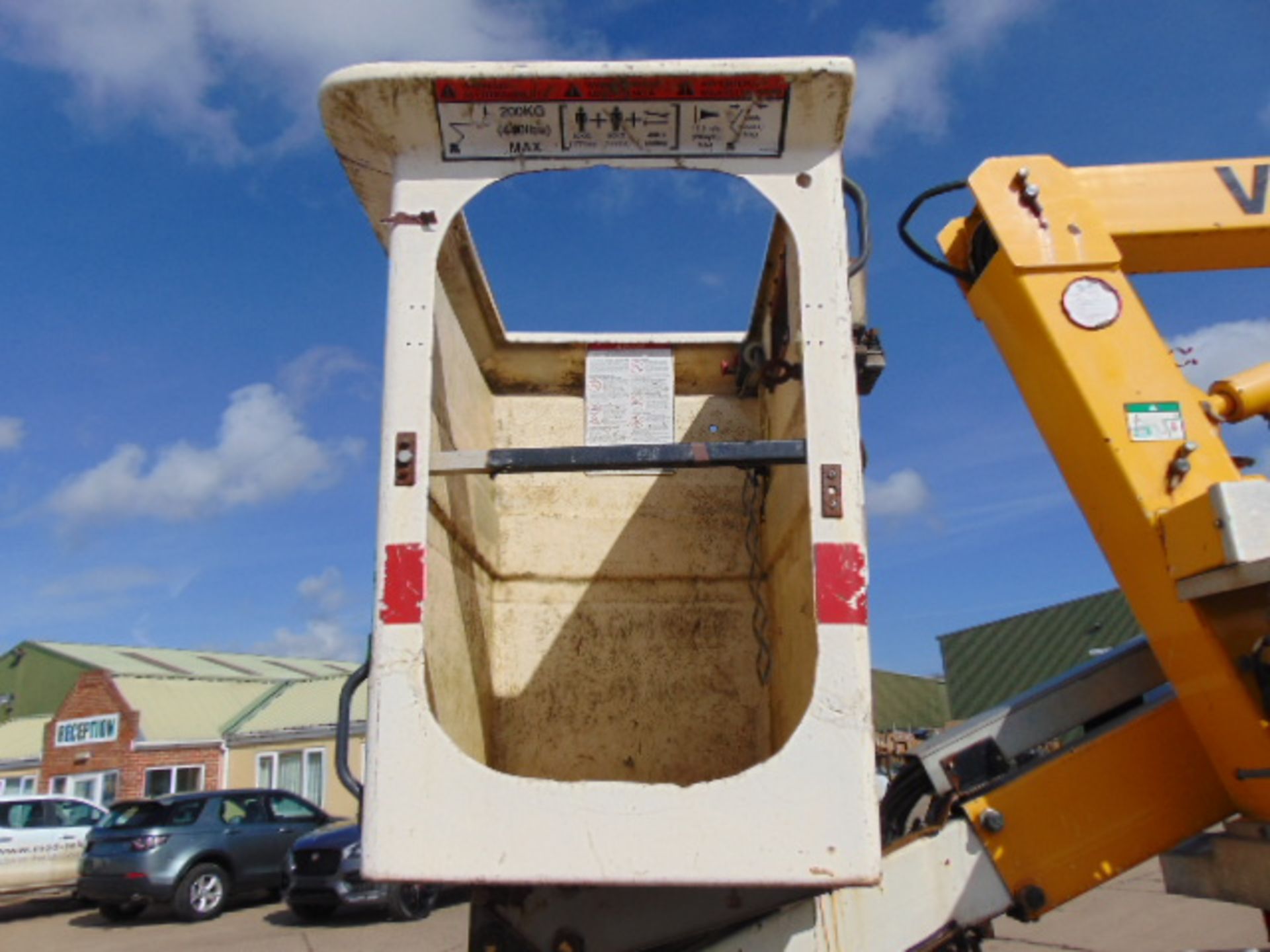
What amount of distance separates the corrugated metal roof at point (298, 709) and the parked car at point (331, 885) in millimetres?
9017

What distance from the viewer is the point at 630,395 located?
4008 mm

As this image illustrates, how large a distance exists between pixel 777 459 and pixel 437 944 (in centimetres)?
773

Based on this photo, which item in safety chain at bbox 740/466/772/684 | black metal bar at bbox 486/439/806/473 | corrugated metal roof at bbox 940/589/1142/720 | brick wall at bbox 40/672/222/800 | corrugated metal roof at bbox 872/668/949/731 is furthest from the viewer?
corrugated metal roof at bbox 872/668/949/731

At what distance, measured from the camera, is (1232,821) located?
8.49 ft

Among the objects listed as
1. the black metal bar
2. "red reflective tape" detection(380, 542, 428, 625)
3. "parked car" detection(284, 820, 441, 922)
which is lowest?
"parked car" detection(284, 820, 441, 922)

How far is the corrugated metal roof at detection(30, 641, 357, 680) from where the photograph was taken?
2467cm

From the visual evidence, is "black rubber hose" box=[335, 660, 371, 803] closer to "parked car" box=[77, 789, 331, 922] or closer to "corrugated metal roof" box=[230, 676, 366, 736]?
"parked car" box=[77, 789, 331, 922]

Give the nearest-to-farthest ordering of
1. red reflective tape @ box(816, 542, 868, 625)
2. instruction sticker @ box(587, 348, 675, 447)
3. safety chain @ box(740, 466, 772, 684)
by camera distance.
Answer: red reflective tape @ box(816, 542, 868, 625) → safety chain @ box(740, 466, 772, 684) → instruction sticker @ box(587, 348, 675, 447)

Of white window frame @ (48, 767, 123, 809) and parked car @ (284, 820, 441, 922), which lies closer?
parked car @ (284, 820, 441, 922)

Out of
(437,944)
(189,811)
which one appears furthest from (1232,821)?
(189,811)

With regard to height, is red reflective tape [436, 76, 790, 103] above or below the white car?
above

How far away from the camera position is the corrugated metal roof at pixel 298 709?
21.0 metres

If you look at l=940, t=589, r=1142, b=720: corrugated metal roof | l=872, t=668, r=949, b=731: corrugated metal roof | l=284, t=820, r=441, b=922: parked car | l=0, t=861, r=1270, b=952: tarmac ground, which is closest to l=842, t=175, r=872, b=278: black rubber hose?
l=0, t=861, r=1270, b=952: tarmac ground

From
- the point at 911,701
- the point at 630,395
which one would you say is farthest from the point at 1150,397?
the point at 911,701
